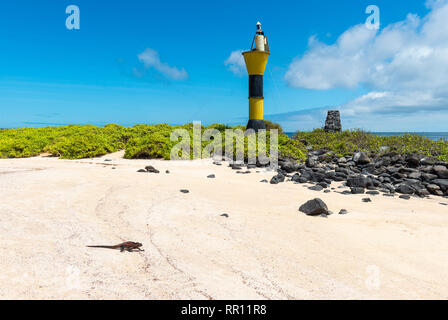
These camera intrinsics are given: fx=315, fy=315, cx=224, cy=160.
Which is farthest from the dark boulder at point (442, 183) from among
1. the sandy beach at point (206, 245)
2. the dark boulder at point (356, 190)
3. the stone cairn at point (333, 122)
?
the stone cairn at point (333, 122)

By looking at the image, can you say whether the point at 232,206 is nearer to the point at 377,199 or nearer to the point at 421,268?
the point at 421,268

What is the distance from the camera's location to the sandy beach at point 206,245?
3018 mm

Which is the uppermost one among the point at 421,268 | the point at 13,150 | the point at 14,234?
the point at 13,150

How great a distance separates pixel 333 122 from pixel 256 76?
850 centimetres

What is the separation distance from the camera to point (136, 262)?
3.50m

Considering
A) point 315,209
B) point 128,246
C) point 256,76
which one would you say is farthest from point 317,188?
point 256,76

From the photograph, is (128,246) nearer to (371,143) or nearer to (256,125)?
(256,125)

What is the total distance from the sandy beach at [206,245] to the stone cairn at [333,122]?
16.6 meters

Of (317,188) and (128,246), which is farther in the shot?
(317,188)

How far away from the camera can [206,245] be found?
169 inches

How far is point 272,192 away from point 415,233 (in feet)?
11.6

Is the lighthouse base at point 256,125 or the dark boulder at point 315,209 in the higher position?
the lighthouse base at point 256,125

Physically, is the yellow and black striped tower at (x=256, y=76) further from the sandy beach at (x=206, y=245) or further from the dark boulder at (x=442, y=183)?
the sandy beach at (x=206, y=245)
